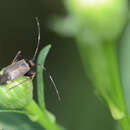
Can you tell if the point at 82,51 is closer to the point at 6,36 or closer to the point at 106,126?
the point at 106,126

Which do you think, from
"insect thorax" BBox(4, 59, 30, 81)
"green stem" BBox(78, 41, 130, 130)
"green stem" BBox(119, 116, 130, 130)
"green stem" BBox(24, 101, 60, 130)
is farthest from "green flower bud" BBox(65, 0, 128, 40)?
"green stem" BBox(24, 101, 60, 130)

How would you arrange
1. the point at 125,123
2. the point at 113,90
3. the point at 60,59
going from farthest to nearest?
the point at 60,59 < the point at 113,90 < the point at 125,123

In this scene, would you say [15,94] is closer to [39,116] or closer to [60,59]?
[39,116]

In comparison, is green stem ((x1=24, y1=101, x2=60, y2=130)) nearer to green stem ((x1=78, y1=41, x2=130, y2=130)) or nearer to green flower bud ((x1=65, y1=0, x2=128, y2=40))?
green stem ((x1=78, y1=41, x2=130, y2=130))

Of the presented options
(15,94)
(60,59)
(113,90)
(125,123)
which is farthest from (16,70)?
(60,59)

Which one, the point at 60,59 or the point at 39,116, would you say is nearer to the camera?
the point at 39,116
